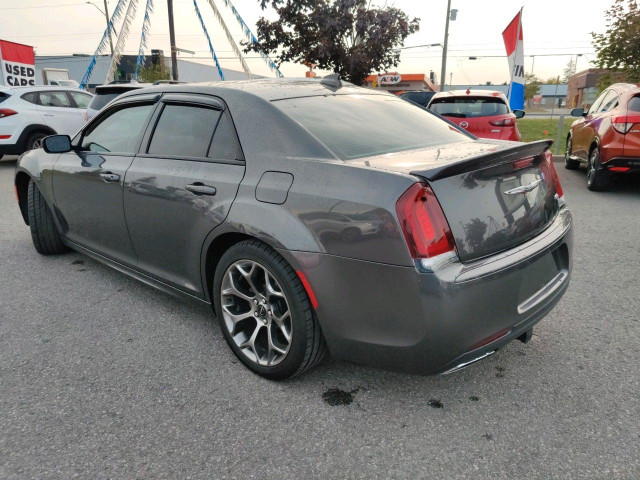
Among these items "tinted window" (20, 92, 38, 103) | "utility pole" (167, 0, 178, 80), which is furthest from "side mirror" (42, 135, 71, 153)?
"utility pole" (167, 0, 178, 80)

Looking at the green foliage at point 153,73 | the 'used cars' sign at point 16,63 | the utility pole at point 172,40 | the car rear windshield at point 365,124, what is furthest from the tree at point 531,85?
the car rear windshield at point 365,124

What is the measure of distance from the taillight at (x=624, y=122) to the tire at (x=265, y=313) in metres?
6.34

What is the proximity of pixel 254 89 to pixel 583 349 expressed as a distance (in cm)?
242

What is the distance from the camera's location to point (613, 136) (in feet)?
22.8

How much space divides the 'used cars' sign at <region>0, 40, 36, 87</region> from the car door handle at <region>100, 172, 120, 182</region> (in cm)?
1812

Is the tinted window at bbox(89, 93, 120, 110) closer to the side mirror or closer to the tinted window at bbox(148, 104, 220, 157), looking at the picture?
the side mirror

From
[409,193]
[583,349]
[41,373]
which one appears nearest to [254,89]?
[409,193]

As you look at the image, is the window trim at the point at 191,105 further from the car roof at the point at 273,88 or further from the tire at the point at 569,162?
the tire at the point at 569,162

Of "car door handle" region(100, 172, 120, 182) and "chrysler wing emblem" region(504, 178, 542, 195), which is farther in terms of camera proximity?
"car door handle" region(100, 172, 120, 182)

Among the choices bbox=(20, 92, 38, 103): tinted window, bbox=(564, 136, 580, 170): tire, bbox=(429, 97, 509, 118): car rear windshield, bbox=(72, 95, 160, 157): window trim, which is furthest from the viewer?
bbox=(20, 92, 38, 103): tinted window

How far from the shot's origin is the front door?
335 cm

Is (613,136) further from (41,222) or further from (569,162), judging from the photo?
(41,222)

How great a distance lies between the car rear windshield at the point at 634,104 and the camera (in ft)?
22.1

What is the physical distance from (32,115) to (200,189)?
1016 cm
